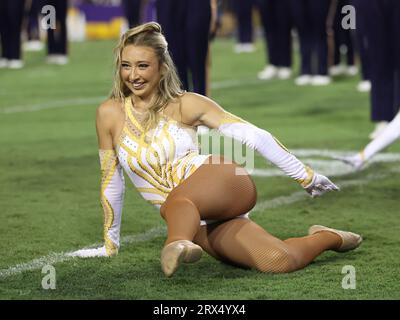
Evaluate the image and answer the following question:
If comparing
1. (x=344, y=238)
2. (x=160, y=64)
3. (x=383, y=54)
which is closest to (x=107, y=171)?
(x=160, y=64)

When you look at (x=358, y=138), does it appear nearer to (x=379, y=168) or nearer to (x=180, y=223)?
(x=379, y=168)

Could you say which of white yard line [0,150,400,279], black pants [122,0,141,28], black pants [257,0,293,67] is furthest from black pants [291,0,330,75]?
white yard line [0,150,400,279]

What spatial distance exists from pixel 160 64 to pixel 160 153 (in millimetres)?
329

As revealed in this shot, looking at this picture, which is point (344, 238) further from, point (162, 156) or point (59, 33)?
point (59, 33)

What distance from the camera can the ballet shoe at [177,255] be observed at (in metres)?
3.71

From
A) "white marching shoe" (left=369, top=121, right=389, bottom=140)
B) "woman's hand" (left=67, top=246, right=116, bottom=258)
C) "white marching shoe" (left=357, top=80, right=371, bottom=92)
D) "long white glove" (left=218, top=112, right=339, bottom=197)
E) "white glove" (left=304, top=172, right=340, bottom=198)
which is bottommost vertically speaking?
"white marching shoe" (left=357, top=80, right=371, bottom=92)

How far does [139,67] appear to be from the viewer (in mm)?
4211

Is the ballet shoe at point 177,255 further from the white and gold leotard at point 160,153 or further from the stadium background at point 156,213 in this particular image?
the white and gold leotard at point 160,153

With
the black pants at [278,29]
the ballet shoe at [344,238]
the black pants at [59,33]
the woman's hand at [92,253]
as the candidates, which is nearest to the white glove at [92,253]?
the woman's hand at [92,253]

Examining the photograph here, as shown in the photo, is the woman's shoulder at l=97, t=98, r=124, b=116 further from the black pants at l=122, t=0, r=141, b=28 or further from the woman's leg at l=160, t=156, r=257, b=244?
the black pants at l=122, t=0, r=141, b=28

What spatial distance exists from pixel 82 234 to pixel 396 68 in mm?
3820

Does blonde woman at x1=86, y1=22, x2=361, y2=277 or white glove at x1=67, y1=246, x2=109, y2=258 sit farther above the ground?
blonde woman at x1=86, y1=22, x2=361, y2=277

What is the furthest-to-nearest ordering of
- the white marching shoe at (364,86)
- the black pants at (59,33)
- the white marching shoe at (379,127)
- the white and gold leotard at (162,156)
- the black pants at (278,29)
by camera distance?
the black pants at (59,33) → the black pants at (278,29) → the white marching shoe at (364,86) → the white marching shoe at (379,127) → the white and gold leotard at (162,156)

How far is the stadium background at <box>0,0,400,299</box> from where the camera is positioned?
3910 mm
